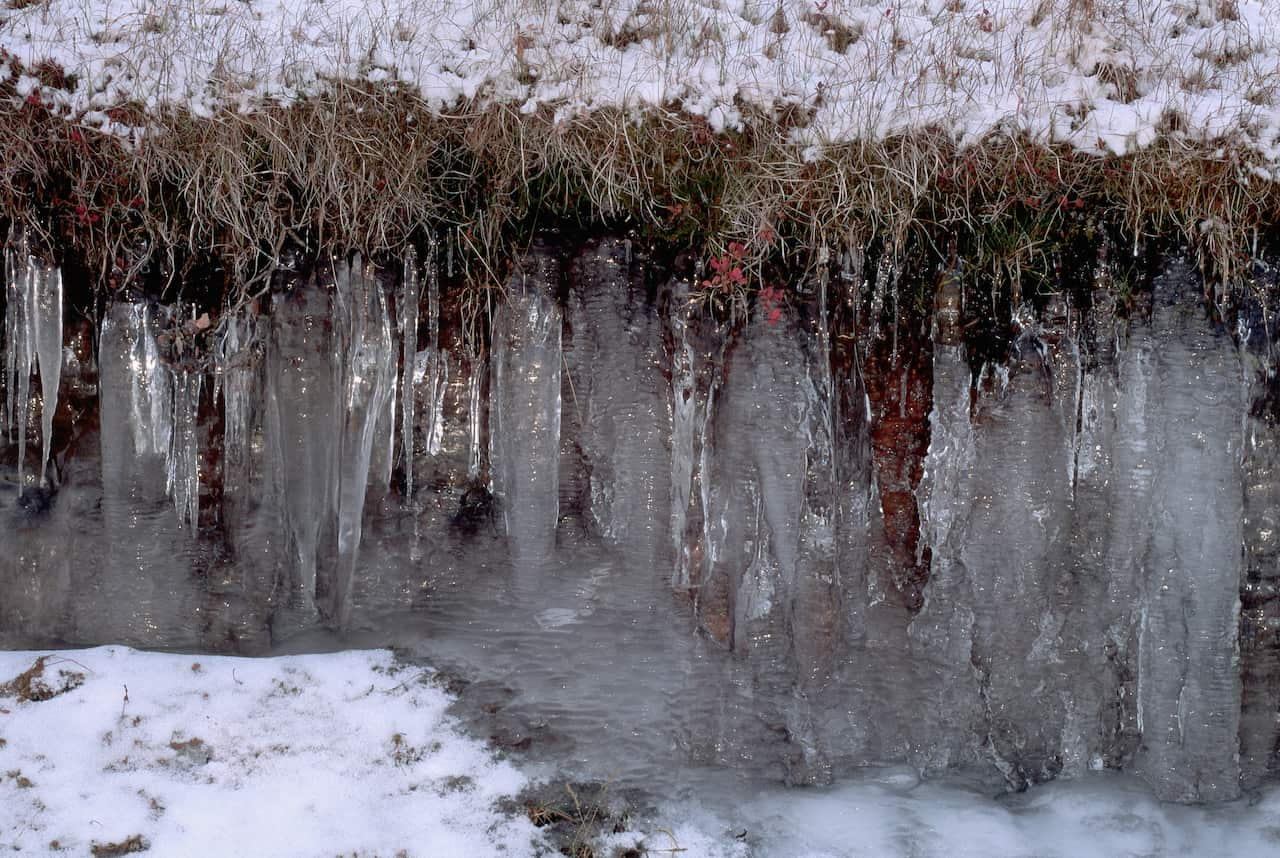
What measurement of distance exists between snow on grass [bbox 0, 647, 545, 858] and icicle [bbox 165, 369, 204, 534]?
598mm

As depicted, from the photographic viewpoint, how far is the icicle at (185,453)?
142 inches

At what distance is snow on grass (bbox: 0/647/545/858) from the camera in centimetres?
324

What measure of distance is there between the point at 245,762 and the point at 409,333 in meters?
1.69

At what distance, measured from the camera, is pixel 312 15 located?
11.9ft

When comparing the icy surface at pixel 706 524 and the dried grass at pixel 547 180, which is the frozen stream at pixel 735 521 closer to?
the icy surface at pixel 706 524

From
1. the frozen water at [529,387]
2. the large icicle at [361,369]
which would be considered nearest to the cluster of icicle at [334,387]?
the large icicle at [361,369]

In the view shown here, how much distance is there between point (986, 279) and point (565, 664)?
7.22ft

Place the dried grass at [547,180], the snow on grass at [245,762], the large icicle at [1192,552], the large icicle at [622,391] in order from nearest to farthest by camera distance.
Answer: the snow on grass at [245,762] → the dried grass at [547,180] → the large icicle at [1192,552] → the large icicle at [622,391]

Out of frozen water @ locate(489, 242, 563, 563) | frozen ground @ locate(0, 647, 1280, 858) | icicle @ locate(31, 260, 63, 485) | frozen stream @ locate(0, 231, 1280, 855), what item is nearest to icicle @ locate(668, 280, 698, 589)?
A: frozen stream @ locate(0, 231, 1280, 855)

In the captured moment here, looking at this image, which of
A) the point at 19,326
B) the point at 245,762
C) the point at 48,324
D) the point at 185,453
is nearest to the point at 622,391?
the point at 185,453

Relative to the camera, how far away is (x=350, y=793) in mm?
3406

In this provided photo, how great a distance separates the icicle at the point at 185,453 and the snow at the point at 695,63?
945mm

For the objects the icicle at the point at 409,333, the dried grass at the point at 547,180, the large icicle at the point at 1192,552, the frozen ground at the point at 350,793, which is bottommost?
the frozen ground at the point at 350,793

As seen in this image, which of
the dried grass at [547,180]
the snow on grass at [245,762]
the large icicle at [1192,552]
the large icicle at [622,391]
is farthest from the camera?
the large icicle at [622,391]
